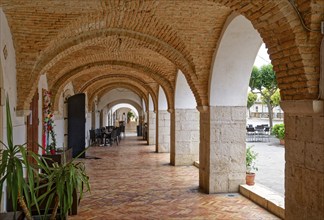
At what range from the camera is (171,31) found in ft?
20.2

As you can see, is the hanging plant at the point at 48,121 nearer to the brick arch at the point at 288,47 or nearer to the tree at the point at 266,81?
the brick arch at the point at 288,47

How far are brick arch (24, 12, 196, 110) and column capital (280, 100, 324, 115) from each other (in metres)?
3.11

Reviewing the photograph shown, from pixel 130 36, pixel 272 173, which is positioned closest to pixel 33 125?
pixel 130 36

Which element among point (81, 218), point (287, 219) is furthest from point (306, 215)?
point (81, 218)

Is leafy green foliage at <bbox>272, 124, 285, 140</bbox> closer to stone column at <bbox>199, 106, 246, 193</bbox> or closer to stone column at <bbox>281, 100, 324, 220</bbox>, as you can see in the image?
stone column at <bbox>199, 106, 246, 193</bbox>

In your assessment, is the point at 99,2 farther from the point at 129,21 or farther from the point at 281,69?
the point at 281,69

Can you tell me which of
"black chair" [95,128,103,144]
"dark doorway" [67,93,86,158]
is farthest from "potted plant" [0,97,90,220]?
"black chair" [95,128,103,144]

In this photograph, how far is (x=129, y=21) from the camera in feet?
20.2

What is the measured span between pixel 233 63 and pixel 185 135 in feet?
13.7

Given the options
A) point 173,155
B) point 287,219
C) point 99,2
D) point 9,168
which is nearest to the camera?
point 9,168

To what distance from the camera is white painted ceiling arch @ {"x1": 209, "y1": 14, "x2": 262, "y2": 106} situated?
571cm

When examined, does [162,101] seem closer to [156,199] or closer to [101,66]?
[101,66]

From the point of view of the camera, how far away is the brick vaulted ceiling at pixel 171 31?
3123 millimetres

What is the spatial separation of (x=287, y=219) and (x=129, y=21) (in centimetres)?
421
